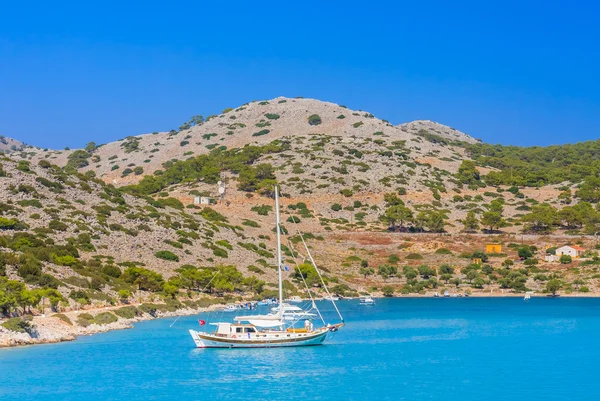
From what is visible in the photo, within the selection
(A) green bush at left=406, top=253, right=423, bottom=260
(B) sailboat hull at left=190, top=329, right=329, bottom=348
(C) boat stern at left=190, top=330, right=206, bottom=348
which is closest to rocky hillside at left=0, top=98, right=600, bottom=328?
(A) green bush at left=406, top=253, right=423, bottom=260

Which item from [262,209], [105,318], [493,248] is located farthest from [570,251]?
[105,318]

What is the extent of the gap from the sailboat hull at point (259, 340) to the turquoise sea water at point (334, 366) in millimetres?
607

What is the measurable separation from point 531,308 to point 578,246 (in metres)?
33.9

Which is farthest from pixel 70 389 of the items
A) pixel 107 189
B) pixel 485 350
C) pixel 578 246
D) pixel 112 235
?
pixel 578 246

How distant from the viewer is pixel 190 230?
107m

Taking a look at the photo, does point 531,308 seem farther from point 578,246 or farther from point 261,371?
point 261,371

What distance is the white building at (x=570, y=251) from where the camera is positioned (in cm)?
11088

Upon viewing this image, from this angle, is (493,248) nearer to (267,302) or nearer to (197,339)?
(267,302)

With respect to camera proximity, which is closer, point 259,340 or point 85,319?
point 259,340

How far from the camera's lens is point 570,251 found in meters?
111

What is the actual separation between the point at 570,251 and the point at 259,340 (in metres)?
74.2

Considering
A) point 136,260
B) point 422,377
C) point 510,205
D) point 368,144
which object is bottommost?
point 422,377

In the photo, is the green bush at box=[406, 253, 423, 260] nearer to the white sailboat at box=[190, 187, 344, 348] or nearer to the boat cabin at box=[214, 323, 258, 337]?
the white sailboat at box=[190, 187, 344, 348]

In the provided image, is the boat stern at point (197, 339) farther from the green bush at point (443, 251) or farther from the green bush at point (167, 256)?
the green bush at point (443, 251)
